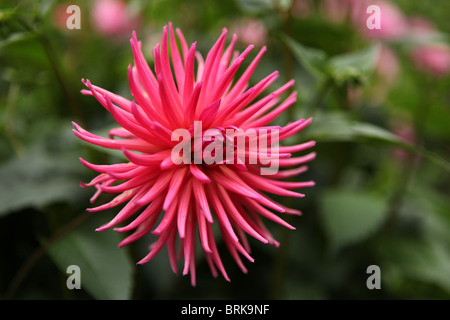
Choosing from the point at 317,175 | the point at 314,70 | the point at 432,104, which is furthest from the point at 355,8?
the point at 314,70

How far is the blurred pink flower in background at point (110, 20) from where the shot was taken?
1.27 m

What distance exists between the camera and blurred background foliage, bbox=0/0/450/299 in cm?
60

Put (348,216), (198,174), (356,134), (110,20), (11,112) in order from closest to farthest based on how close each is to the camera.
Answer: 1. (198,174)
2. (356,134)
3. (11,112)
4. (348,216)
5. (110,20)

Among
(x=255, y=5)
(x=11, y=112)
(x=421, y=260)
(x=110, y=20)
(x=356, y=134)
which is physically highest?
(x=110, y=20)

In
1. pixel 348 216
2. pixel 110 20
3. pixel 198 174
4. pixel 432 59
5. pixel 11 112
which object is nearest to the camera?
pixel 198 174

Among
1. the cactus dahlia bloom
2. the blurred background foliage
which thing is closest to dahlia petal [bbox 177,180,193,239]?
the cactus dahlia bloom

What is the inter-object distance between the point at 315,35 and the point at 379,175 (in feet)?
1.66

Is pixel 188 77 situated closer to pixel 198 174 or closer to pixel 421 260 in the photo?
pixel 198 174

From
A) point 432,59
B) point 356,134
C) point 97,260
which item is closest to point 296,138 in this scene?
point 356,134

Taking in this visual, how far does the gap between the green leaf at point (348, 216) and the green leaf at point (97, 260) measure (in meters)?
0.38

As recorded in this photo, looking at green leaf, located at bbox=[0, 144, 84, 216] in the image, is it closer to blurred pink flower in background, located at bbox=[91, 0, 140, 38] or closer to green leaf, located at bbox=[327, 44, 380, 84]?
green leaf, located at bbox=[327, 44, 380, 84]

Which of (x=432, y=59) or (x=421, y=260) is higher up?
(x=432, y=59)

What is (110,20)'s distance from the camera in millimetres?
1265

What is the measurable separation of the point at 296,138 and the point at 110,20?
91cm
